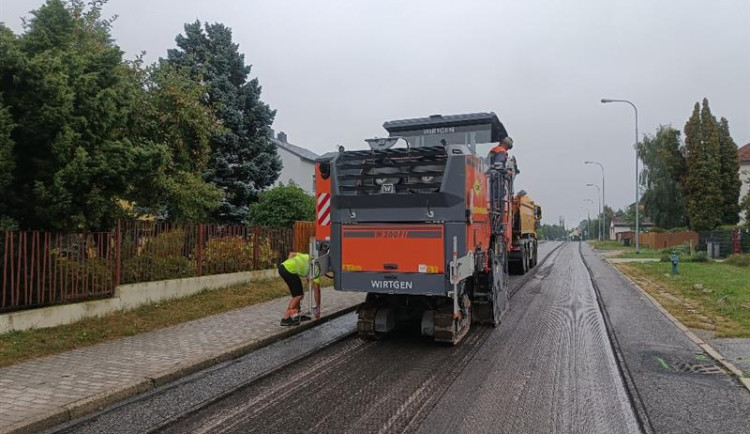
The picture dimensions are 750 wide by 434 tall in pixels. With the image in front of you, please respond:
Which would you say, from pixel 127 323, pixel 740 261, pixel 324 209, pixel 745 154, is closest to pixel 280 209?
pixel 127 323

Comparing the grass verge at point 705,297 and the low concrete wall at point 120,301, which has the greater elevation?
the low concrete wall at point 120,301

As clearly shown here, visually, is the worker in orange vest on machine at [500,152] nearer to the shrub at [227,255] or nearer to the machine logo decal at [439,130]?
the machine logo decal at [439,130]

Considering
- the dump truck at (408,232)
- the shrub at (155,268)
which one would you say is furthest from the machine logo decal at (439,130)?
the shrub at (155,268)

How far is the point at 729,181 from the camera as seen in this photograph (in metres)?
39.8

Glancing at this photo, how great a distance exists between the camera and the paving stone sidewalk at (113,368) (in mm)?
4863

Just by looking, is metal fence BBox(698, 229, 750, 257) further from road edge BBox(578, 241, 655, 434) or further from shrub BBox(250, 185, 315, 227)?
road edge BBox(578, 241, 655, 434)

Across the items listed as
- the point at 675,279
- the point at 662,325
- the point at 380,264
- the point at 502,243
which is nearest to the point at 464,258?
the point at 380,264

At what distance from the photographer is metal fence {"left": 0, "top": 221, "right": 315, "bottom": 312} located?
7512 millimetres

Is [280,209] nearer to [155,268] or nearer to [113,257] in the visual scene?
[155,268]

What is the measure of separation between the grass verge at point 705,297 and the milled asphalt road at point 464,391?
48.3 inches

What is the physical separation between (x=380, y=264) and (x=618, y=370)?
10.7 ft

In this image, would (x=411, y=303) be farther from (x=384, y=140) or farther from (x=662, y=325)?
(x=662, y=325)

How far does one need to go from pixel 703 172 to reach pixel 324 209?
39.3 m

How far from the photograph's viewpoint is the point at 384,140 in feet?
26.2
